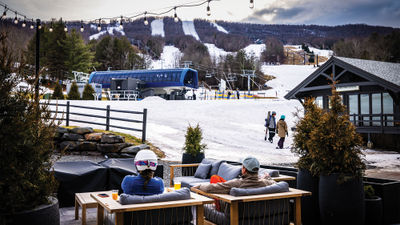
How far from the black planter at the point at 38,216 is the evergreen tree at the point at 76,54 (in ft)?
211

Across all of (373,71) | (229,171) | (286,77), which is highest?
(286,77)

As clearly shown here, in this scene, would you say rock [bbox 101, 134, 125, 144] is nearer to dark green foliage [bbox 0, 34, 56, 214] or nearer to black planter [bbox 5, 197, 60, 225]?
dark green foliage [bbox 0, 34, 56, 214]

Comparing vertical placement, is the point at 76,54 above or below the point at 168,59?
below

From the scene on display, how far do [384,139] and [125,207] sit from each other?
17609 millimetres

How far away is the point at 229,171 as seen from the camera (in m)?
5.85

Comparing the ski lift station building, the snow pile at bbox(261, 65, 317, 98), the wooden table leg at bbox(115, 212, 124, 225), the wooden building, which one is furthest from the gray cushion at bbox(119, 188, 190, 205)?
the snow pile at bbox(261, 65, 317, 98)

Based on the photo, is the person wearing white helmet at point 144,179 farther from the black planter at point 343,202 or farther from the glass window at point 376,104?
the glass window at point 376,104

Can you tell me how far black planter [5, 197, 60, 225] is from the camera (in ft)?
9.48

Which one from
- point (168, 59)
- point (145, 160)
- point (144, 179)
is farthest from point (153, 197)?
point (168, 59)

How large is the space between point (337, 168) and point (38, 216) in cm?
346

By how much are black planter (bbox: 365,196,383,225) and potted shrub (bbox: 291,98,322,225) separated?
26.5 inches

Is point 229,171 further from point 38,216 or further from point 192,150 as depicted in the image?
point 38,216

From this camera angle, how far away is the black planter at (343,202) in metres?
4.35

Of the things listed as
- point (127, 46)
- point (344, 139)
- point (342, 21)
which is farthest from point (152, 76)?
point (342, 21)
